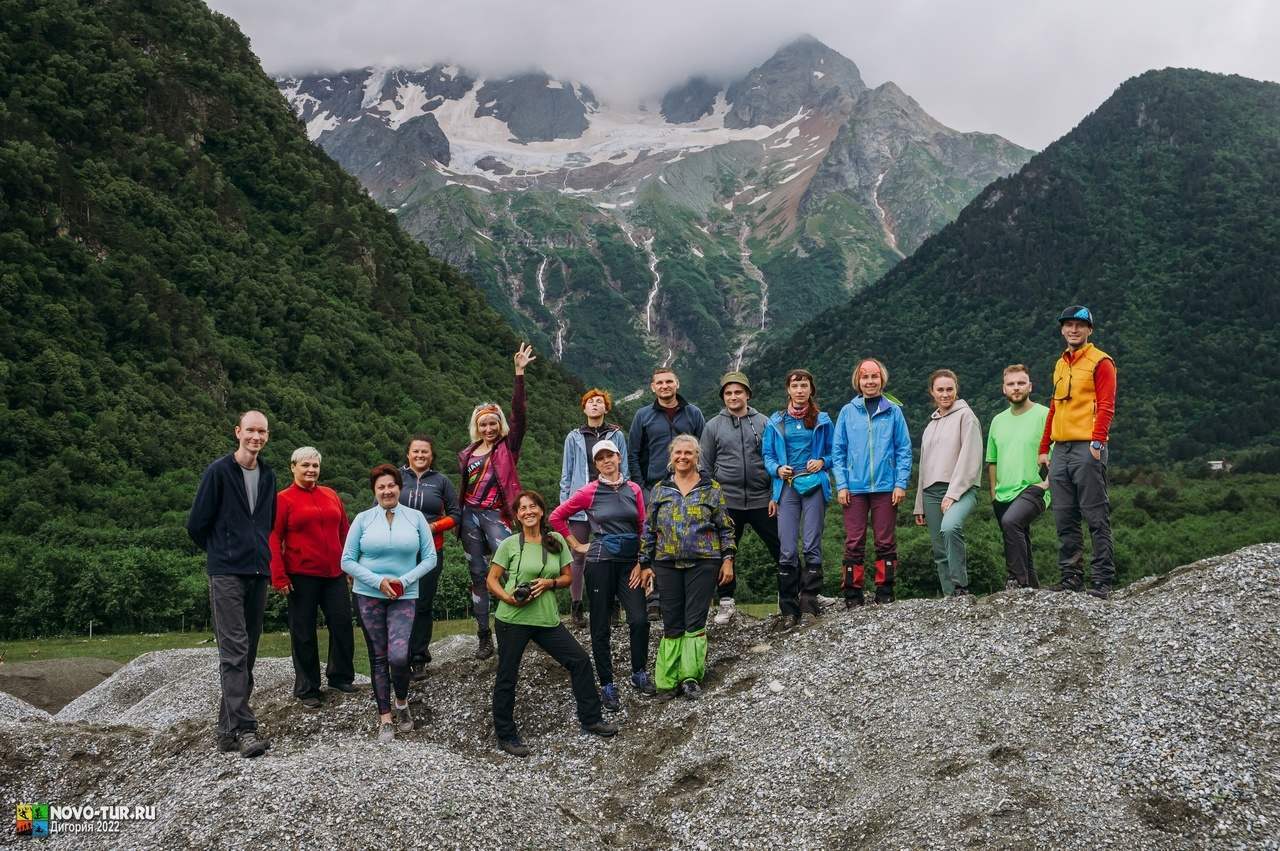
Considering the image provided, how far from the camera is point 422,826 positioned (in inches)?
351

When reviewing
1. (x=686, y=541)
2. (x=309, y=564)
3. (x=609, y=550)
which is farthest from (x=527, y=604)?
(x=309, y=564)

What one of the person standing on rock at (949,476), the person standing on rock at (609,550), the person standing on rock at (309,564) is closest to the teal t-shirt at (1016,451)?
the person standing on rock at (949,476)

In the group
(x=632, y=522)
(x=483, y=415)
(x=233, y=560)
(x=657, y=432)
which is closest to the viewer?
(x=233, y=560)

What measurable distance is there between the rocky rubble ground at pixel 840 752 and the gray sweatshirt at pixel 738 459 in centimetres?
214

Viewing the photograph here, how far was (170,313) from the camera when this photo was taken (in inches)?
2785

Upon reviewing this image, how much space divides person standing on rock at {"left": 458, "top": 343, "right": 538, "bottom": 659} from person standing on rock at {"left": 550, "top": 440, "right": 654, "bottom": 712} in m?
1.36

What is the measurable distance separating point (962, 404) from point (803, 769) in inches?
224

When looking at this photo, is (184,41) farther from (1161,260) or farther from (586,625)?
(1161,260)

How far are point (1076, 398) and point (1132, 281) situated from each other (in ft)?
485

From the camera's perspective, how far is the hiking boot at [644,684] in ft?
38.8

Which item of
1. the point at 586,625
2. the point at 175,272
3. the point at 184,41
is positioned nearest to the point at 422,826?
the point at 586,625

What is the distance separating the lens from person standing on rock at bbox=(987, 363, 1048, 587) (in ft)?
40.6

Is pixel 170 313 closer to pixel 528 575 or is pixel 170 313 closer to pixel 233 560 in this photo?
pixel 233 560

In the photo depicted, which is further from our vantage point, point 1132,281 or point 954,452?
point 1132,281
